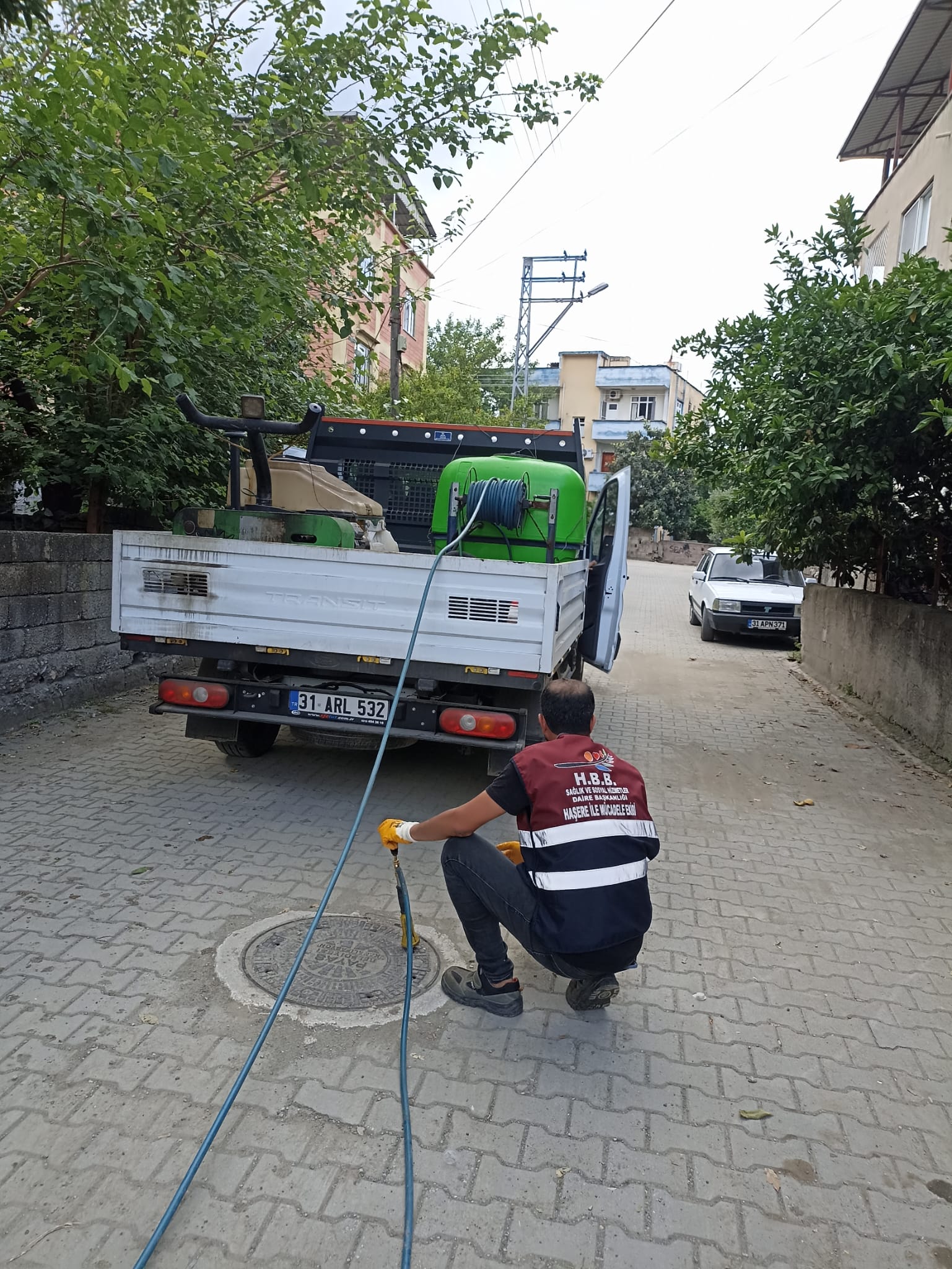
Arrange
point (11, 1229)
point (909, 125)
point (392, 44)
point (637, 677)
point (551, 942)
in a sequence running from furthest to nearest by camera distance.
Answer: point (909, 125) < point (637, 677) < point (392, 44) < point (551, 942) < point (11, 1229)

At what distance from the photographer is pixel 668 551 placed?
40281 mm

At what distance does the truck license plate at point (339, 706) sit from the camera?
4.85 metres

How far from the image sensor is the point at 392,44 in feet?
21.7

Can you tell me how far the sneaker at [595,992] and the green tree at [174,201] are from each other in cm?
375

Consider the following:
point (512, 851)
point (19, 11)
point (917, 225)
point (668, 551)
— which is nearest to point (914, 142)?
point (917, 225)

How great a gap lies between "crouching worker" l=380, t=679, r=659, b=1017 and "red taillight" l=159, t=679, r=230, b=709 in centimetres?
227

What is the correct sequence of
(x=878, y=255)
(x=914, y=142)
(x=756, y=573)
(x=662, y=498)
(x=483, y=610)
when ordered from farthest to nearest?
1. (x=662, y=498)
2. (x=878, y=255)
3. (x=914, y=142)
4. (x=756, y=573)
5. (x=483, y=610)

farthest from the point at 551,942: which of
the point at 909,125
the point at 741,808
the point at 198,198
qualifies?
the point at 909,125

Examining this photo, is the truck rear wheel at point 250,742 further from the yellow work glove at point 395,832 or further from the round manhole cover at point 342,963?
the yellow work glove at point 395,832

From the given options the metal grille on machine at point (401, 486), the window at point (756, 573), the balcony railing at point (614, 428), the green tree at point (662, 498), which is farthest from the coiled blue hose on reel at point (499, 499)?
the balcony railing at point (614, 428)

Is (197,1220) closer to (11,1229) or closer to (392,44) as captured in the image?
(11,1229)

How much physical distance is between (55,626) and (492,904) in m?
5.30

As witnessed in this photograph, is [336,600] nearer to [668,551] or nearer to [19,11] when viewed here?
[19,11]

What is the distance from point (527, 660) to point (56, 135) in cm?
334
